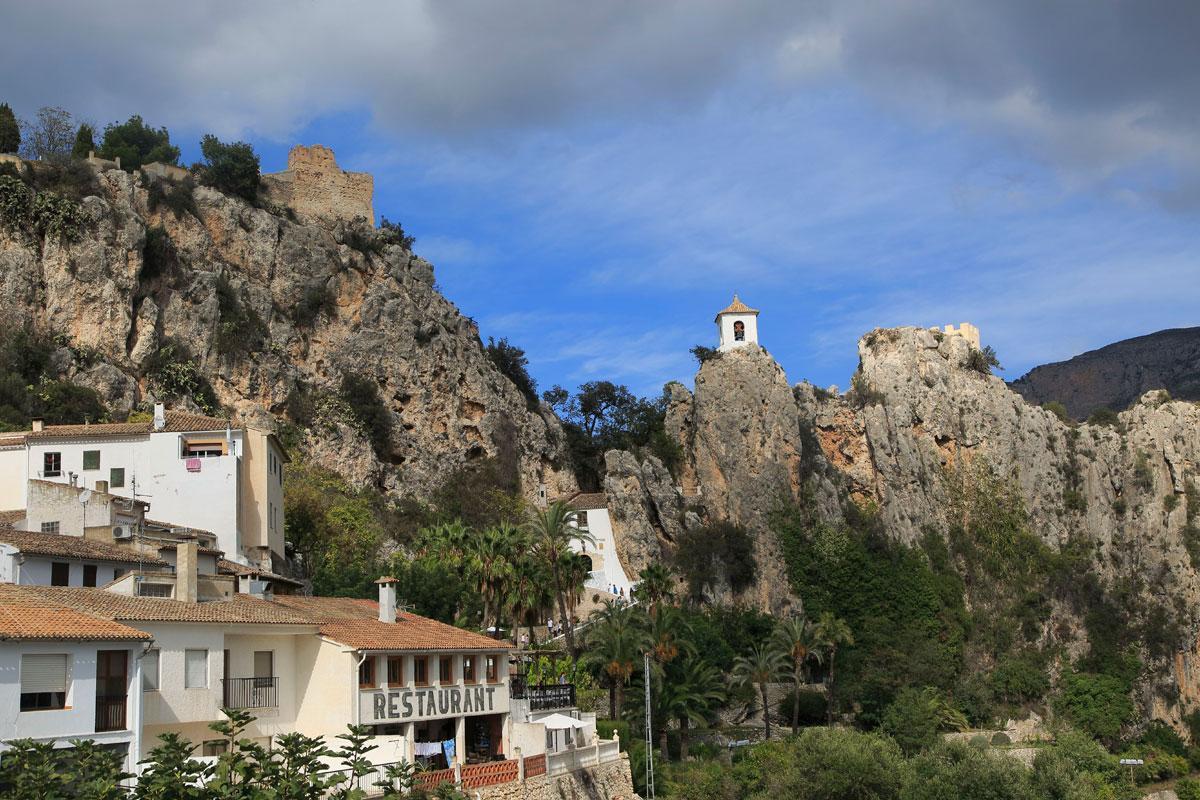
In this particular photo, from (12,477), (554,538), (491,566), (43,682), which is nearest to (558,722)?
(491,566)

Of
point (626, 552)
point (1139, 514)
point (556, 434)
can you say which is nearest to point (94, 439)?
point (626, 552)

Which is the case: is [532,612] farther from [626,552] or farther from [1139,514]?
[1139,514]

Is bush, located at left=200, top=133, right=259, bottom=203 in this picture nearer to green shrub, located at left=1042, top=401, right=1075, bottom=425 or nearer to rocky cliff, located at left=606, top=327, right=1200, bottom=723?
rocky cliff, located at left=606, top=327, right=1200, bottom=723

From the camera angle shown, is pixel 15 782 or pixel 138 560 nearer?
pixel 15 782

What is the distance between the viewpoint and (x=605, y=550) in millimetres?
86812

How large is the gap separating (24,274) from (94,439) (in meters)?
25.0

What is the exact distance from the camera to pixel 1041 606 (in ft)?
317

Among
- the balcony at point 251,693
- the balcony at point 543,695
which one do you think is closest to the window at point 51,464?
the balcony at point 543,695

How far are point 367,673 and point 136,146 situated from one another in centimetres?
8261

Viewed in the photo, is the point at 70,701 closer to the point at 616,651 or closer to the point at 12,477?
the point at 616,651

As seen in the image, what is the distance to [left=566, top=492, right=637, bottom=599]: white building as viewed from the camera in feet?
282

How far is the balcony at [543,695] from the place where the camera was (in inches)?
1765

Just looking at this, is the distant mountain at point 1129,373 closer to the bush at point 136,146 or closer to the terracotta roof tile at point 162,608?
the bush at point 136,146

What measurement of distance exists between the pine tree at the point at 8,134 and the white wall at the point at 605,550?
49349 millimetres
